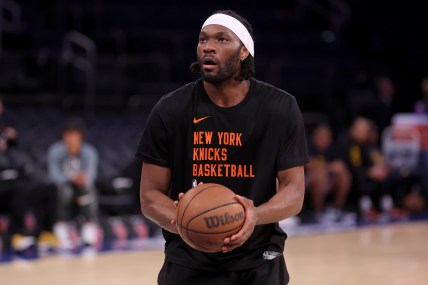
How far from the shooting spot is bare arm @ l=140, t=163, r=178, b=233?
11.5ft

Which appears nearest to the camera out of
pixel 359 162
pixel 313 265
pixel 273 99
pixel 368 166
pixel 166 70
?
pixel 273 99

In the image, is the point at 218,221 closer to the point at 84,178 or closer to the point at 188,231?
the point at 188,231

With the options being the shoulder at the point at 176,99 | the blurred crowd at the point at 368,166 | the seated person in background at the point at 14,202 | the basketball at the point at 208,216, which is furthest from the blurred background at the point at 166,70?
the basketball at the point at 208,216

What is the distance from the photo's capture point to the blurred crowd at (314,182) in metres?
9.08

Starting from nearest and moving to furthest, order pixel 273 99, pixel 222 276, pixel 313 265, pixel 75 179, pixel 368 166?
pixel 222 276, pixel 273 99, pixel 313 265, pixel 75 179, pixel 368 166

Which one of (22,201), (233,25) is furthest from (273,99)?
(22,201)

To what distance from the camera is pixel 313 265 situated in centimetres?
851

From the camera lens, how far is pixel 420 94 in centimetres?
1586

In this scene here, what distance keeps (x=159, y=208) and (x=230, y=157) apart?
0.36 meters

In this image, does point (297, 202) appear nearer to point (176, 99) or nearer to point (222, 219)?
point (222, 219)

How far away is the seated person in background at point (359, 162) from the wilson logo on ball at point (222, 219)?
8.85 m

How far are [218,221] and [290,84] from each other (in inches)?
431

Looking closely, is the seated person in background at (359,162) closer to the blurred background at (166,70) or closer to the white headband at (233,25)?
the blurred background at (166,70)

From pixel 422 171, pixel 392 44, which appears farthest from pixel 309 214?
pixel 392 44
